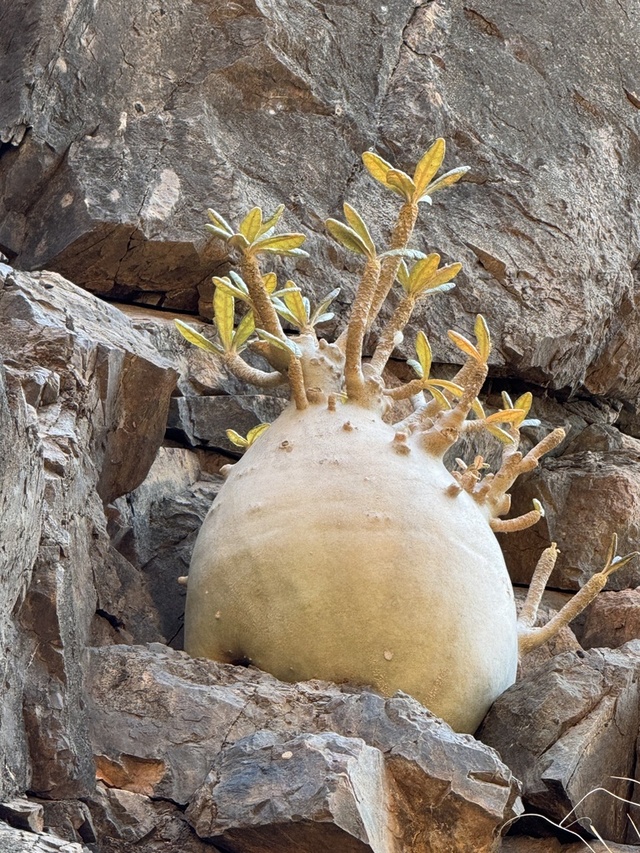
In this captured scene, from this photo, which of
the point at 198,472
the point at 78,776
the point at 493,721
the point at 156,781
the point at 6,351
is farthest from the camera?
the point at 198,472

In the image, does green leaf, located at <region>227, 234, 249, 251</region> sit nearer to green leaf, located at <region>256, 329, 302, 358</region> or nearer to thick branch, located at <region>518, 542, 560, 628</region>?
green leaf, located at <region>256, 329, 302, 358</region>

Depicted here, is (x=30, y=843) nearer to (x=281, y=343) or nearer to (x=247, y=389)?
(x=281, y=343)

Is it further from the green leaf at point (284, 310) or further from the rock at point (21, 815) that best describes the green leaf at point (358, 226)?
the rock at point (21, 815)

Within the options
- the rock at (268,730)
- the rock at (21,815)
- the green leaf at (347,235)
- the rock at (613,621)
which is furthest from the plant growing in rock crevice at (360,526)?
the rock at (21,815)

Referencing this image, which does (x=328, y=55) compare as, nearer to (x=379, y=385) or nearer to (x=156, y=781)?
(x=379, y=385)

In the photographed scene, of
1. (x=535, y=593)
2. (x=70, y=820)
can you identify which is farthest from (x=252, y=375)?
(x=70, y=820)

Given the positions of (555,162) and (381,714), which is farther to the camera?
(555,162)

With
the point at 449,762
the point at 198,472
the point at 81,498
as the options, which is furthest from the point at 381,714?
the point at 198,472
